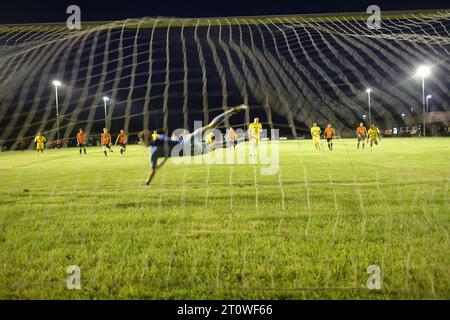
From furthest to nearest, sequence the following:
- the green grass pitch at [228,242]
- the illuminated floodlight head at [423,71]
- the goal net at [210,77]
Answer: the illuminated floodlight head at [423,71] < the goal net at [210,77] < the green grass pitch at [228,242]

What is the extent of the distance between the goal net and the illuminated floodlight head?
87 millimetres

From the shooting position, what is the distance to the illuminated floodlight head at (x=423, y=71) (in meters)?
5.50

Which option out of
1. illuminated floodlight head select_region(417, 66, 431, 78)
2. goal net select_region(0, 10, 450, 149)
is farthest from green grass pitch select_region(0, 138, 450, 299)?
illuminated floodlight head select_region(417, 66, 431, 78)

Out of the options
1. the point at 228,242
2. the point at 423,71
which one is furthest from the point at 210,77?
the point at 423,71

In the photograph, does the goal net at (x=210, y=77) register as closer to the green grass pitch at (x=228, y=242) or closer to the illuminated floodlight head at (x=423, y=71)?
the illuminated floodlight head at (x=423, y=71)

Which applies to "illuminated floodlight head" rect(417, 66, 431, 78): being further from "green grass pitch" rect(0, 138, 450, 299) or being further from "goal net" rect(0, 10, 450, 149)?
"green grass pitch" rect(0, 138, 450, 299)

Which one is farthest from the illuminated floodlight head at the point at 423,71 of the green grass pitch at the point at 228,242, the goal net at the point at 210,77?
the green grass pitch at the point at 228,242

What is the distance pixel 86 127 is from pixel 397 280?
3.87 meters

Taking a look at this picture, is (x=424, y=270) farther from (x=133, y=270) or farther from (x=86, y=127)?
(x=86, y=127)

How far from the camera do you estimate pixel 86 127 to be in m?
5.02

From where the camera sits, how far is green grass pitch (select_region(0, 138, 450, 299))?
127 inches

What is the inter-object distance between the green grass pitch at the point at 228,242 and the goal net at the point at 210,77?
1259 mm

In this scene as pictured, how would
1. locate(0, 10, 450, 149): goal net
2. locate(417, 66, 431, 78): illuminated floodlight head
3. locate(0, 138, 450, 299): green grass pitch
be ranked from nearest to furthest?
locate(0, 138, 450, 299): green grass pitch < locate(0, 10, 450, 149): goal net < locate(417, 66, 431, 78): illuminated floodlight head
